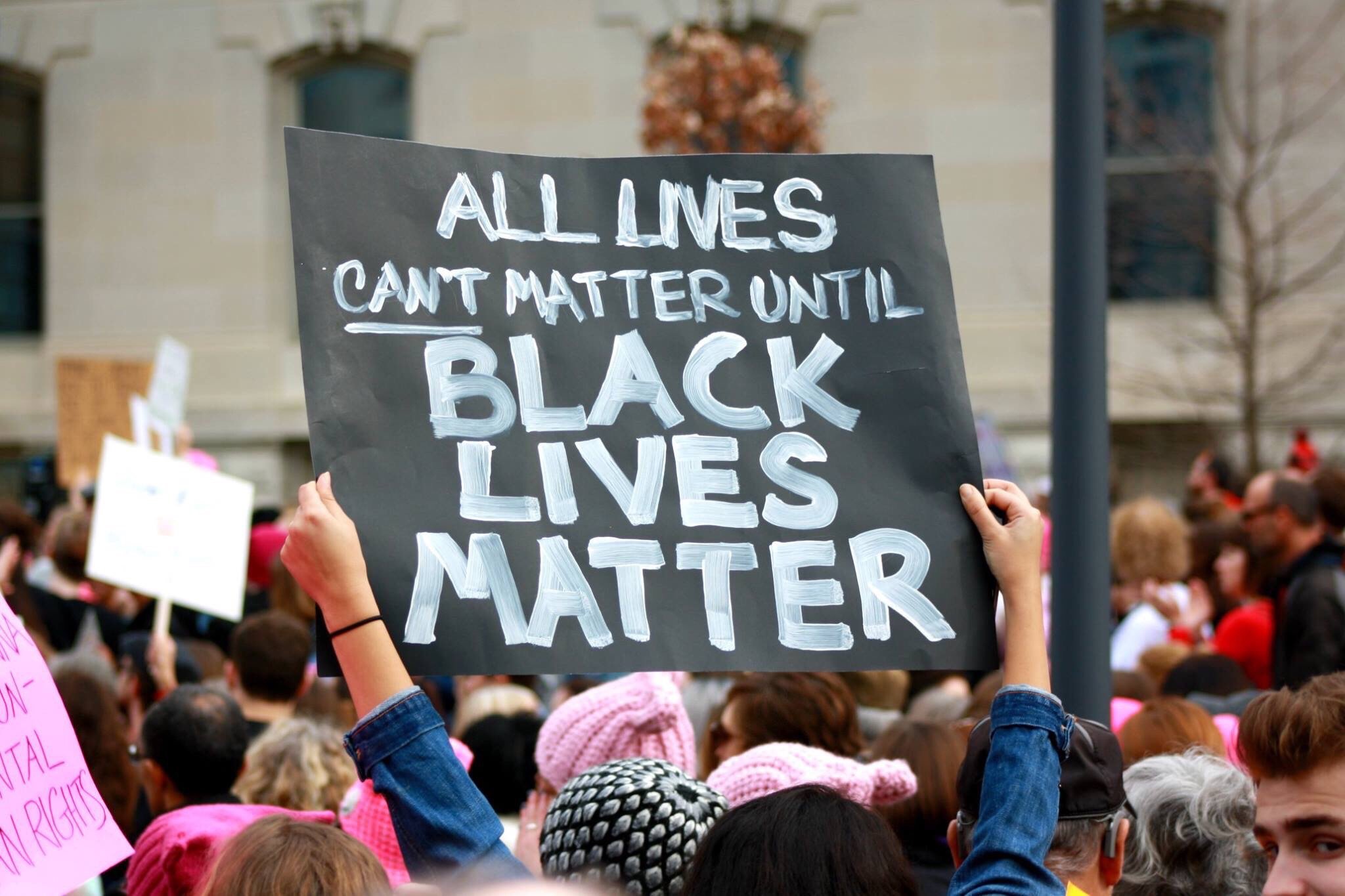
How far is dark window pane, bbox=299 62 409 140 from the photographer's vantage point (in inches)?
587

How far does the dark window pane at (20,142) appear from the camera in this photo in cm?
1545

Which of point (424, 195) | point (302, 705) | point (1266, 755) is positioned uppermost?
point (424, 195)

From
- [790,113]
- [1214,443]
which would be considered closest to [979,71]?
[790,113]

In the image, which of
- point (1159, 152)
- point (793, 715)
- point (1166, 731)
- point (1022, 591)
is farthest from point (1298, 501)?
point (1159, 152)

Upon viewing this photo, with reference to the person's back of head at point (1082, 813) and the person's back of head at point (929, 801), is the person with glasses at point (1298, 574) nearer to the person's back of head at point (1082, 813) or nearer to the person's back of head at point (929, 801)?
the person's back of head at point (929, 801)

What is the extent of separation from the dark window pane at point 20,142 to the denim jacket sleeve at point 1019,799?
1540 centimetres

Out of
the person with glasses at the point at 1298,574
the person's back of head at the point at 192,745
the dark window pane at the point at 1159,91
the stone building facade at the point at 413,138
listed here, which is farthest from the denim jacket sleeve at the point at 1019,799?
the dark window pane at the point at 1159,91

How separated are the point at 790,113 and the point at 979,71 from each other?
2544 millimetres

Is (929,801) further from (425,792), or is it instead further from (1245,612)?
(1245,612)

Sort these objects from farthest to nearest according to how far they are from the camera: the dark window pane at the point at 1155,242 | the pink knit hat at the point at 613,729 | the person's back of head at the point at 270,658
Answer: the dark window pane at the point at 1155,242 → the person's back of head at the point at 270,658 → the pink knit hat at the point at 613,729

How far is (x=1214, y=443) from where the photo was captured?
12945mm

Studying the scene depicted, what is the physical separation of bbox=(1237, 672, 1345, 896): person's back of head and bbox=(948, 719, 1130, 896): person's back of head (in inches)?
9.4

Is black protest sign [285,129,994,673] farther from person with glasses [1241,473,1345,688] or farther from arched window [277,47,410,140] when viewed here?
arched window [277,47,410,140]

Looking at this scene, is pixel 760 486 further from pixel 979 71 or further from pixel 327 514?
pixel 979 71
